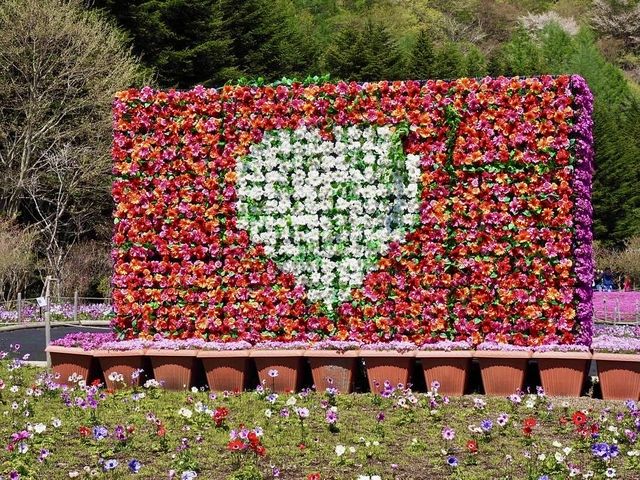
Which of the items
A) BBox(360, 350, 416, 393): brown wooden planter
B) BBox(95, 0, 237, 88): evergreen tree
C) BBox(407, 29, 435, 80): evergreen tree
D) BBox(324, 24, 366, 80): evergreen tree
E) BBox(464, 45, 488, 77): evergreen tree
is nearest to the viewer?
BBox(360, 350, 416, 393): brown wooden planter

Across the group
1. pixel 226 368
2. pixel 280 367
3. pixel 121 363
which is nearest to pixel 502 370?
pixel 280 367

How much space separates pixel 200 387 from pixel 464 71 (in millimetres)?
41976

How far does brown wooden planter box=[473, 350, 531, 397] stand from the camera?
9.62 metres

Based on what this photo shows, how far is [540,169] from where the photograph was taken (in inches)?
398

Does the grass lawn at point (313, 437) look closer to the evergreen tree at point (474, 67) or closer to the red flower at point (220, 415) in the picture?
the red flower at point (220, 415)

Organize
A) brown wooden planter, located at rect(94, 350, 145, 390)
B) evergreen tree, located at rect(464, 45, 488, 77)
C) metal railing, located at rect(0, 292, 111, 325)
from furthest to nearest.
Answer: evergreen tree, located at rect(464, 45, 488, 77) → metal railing, located at rect(0, 292, 111, 325) → brown wooden planter, located at rect(94, 350, 145, 390)

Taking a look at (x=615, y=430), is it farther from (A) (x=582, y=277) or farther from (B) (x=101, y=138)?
(B) (x=101, y=138)

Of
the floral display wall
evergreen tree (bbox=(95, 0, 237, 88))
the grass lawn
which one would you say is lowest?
the grass lawn

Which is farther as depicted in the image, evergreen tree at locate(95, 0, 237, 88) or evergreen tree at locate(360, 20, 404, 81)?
evergreen tree at locate(360, 20, 404, 81)

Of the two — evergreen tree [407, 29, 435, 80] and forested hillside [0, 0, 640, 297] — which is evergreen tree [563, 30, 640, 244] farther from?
evergreen tree [407, 29, 435, 80]

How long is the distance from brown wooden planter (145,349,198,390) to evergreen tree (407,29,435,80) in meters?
38.9

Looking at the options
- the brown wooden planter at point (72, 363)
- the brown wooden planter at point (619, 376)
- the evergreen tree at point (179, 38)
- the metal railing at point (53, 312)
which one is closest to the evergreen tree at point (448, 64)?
the evergreen tree at point (179, 38)

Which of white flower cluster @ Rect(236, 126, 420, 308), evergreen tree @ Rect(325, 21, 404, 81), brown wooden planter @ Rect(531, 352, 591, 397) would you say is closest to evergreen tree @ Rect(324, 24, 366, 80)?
evergreen tree @ Rect(325, 21, 404, 81)

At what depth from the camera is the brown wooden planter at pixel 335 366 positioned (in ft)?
32.3
